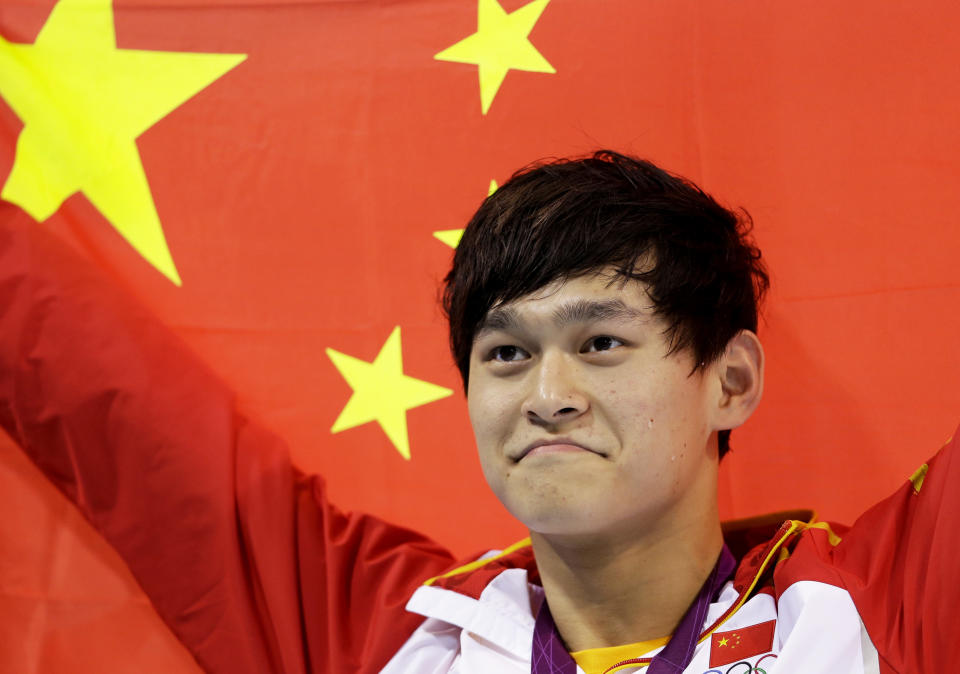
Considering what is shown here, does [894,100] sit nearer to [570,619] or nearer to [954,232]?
[954,232]

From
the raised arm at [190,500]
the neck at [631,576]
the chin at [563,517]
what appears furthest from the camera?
the raised arm at [190,500]

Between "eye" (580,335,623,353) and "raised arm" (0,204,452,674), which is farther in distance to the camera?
"raised arm" (0,204,452,674)

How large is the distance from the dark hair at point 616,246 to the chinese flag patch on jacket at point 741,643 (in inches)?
12.5

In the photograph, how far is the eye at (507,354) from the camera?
1.31 meters

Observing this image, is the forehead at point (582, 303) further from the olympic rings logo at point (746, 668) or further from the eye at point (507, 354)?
the olympic rings logo at point (746, 668)

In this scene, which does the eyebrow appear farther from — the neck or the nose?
the neck

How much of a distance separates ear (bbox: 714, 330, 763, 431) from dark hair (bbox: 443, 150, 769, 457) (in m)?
0.02

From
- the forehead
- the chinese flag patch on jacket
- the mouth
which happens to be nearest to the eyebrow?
the forehead

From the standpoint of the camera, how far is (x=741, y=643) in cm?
127

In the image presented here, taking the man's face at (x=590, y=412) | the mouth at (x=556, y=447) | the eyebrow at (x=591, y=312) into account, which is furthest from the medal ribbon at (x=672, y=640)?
the eyebrow at (x=591, y=312)

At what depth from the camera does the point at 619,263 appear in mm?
1285

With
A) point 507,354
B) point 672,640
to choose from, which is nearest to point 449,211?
Answer: point 507,354

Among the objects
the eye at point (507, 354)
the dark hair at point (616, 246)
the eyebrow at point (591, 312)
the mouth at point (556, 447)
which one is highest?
the dark hair at point (616, 246)

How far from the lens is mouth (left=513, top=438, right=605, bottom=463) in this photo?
1226mm
